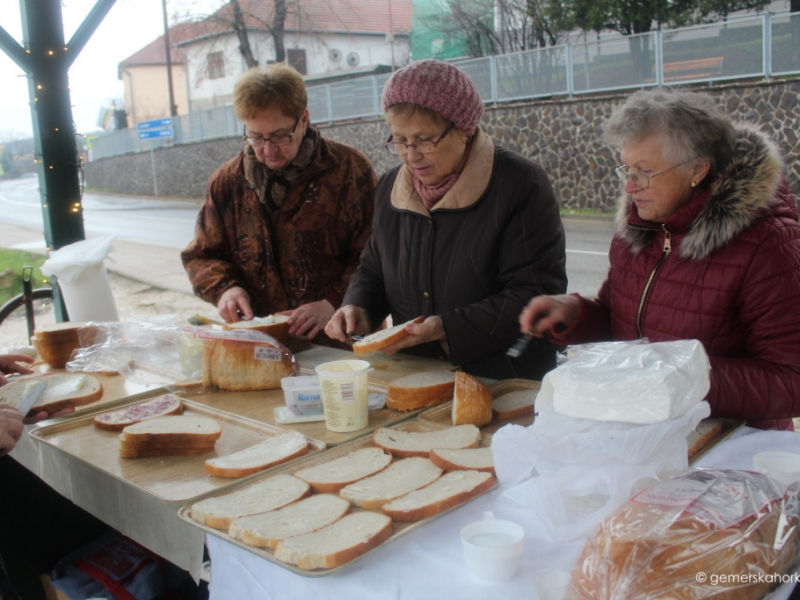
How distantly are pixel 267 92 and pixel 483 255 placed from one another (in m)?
1.20

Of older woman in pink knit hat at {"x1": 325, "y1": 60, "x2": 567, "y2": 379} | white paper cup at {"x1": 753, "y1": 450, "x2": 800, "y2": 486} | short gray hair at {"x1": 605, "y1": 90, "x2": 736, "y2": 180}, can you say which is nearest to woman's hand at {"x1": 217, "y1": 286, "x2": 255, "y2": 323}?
older woman in pink knit hat at {"x1": 325, "y1": 60, "x2": 567, "y2": 379}

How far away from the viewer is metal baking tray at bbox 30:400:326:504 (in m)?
1.79

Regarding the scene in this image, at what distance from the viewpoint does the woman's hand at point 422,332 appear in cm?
231

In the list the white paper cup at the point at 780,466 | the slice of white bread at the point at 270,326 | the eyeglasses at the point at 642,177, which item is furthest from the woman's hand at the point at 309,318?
the white paper cup at the point at 780,466

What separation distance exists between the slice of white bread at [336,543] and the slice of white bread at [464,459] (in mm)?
284

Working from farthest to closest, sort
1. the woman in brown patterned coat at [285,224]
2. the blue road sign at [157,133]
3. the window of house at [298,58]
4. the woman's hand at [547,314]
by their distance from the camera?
the window of house at [298,58] < the blue road sign at [157,133] < the woman in brown patterned coat at [285,224] < the woman's hand at [547,314]

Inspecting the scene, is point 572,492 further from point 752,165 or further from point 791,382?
point 752,165

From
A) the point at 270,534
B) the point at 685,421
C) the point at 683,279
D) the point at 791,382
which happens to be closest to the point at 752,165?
the point at 683,279

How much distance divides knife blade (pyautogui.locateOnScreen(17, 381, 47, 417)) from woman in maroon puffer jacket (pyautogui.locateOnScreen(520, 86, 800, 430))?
75.9 inches

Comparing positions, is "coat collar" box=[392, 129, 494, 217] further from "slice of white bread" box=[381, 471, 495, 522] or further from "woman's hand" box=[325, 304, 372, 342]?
"slice of white bread" box=[381, 471, 495, 522]

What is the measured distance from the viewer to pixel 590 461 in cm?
136

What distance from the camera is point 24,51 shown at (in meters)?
3.95

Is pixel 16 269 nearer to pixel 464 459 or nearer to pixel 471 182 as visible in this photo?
pixel 471 182

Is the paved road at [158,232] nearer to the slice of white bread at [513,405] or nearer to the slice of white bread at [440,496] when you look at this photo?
the slice of white bread at [513,405]
